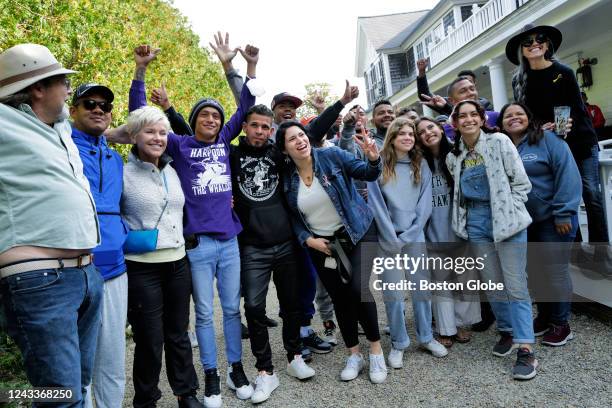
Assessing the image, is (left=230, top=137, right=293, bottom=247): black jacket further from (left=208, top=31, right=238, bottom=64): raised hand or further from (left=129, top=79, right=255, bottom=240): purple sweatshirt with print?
(left=208, top=31, right=238, bottom=64): raised hand

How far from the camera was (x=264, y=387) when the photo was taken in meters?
3.32

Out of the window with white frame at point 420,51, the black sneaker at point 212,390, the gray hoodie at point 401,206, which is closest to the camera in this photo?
the black sneaker at point 212,390

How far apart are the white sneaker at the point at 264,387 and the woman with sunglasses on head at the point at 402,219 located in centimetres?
102

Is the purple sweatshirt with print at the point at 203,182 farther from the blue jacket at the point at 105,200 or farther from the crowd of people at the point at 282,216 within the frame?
the blue jacket at the point at 105,200

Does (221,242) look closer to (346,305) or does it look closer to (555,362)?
(346,305)

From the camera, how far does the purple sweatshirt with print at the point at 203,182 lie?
3184mm

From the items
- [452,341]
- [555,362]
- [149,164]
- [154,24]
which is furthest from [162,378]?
[154,24]

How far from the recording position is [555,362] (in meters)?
3.29

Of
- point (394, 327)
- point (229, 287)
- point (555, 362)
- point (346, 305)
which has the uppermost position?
point (229, 287)

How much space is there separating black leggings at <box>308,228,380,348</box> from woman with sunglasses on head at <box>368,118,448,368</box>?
277mm

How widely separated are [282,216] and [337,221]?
46 cm

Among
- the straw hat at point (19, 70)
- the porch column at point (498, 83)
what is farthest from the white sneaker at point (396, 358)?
the porch column at point (498, 83)

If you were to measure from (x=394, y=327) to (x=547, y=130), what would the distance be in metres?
2.18

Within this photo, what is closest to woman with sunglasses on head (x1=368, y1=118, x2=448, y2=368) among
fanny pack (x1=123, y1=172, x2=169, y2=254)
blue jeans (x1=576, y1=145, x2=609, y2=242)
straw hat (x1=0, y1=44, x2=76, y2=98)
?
blue jeans (x1=576, y1=145, x2=609, y2=242)
